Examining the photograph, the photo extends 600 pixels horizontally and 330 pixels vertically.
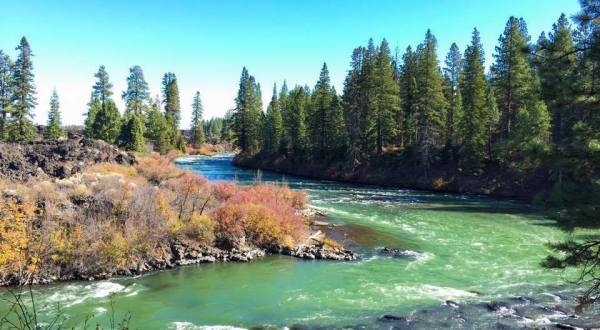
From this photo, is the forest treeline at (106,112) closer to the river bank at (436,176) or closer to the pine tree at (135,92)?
the pine tree at (135,92)

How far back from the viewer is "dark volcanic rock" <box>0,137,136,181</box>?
26.8 metres

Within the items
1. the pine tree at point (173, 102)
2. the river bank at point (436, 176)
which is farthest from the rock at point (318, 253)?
the pine tree at point (173, 102)

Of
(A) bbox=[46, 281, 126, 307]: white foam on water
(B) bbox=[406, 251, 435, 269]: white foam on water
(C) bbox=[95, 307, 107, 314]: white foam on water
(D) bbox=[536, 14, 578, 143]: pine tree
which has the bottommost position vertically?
(C) bbox=[95, 307, 107, 314]: white foam on water

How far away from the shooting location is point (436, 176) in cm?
5297

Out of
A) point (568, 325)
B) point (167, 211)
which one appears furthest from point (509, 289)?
point (167, 211)

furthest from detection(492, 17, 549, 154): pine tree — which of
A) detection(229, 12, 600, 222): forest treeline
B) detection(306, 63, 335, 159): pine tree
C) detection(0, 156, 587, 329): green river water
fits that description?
detection(0, 156, 587, 329): green river water

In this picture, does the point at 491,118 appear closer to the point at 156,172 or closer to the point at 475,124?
the point at 475,124

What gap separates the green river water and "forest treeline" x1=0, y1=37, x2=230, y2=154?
148 ft

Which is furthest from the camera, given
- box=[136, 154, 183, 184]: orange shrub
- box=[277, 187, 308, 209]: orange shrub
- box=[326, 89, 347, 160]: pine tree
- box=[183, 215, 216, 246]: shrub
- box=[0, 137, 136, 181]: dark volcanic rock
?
box=[326, 89, 347, 160]: pine tree

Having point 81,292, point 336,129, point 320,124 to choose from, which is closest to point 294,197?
point 81,292

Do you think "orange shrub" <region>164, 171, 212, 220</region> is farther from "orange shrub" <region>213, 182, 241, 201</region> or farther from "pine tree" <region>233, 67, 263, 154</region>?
"pine tree" <region>233, 67, 263, 154</region>

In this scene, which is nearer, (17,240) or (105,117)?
(17,240)

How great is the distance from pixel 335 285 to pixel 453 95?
5655 cm

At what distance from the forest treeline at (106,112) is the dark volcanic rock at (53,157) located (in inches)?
964
